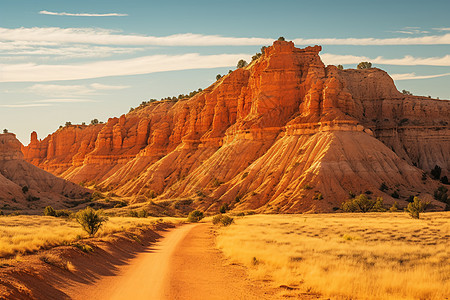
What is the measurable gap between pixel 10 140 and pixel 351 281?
3861 inches

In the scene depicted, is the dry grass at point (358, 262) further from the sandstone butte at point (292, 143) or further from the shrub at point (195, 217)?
the sandstone butte at point (292, 143)

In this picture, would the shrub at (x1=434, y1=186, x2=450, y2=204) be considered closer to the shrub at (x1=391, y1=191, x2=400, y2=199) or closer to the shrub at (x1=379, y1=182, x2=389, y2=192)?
the shrub at (x1=391, y1=191, x2=400, y2=199)

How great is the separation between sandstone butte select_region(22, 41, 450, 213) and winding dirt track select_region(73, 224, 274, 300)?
48628 mm

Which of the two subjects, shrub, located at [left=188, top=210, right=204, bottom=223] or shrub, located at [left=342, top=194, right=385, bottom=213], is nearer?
shrub, located at [left=342, top=194, right=385, bottom=213]

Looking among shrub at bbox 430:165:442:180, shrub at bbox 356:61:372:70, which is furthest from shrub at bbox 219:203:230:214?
shrub at bbox 356:61:372:70

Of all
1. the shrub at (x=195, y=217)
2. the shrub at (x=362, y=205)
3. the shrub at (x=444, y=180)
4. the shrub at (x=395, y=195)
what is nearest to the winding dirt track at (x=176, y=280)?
the shrub at (x=195, y=217)

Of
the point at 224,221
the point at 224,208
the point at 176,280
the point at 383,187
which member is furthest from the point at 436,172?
the point at 176,280

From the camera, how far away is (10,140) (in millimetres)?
101188

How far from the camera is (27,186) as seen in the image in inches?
3666

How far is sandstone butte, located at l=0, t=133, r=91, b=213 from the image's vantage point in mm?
84062

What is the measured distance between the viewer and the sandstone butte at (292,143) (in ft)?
260

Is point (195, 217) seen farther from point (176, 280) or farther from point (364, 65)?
point (364, 65)

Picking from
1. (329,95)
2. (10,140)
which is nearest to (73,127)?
(10,140)

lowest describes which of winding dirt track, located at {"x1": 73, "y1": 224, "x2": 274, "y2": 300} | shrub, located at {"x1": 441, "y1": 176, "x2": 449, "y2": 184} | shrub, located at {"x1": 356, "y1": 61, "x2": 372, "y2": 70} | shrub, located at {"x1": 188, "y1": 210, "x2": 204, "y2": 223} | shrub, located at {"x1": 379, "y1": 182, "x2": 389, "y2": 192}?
shrub, located at {"x1": 188, "y1": 210, "x2": 204, "y2": 223}
